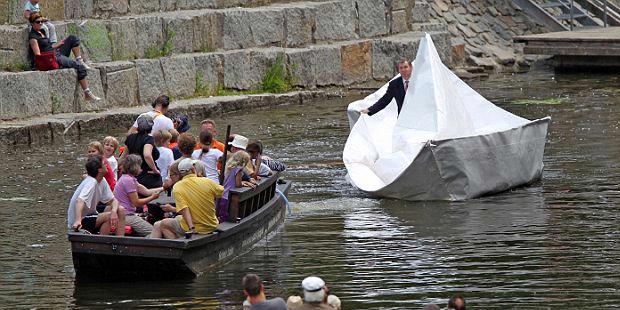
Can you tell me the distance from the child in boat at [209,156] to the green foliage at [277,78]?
41.3ft

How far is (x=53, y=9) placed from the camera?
23.0 m

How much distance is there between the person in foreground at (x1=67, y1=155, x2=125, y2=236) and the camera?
1235cm

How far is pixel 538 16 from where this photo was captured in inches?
1296

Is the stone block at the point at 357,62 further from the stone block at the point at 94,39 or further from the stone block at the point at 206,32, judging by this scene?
the stone block at the point at 94,39

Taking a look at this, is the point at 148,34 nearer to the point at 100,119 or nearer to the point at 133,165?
the point at 100,119

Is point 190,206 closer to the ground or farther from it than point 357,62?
farther from it

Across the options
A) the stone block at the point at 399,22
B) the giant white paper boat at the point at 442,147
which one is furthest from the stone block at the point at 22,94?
the stone block at the point at 399,22

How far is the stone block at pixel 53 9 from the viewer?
22875 millimetres

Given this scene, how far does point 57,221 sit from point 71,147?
17.9ft

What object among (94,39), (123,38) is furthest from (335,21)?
(94,39)

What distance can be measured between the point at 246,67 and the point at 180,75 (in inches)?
75.5

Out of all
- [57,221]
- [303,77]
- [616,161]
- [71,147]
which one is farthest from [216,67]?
[57,221]

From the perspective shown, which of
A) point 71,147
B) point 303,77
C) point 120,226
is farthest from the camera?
point 303,77

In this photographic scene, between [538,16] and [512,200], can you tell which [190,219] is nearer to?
[512,200]
